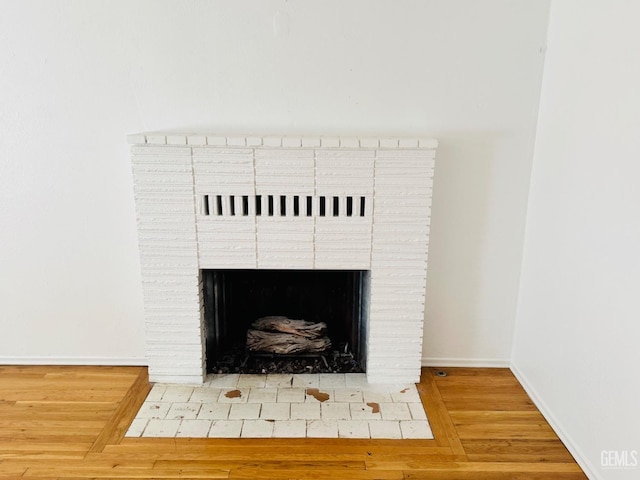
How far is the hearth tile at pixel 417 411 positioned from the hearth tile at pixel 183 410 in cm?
96

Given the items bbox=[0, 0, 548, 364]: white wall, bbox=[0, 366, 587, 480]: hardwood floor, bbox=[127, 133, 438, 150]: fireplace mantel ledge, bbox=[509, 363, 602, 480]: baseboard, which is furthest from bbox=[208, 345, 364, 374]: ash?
bbox=[127, 133, 438, 150]: fireplace mantel ledge

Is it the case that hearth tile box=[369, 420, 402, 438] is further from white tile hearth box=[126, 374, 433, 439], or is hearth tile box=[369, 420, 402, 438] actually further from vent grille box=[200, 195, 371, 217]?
vent grille box=[200, 195, 371, 217]

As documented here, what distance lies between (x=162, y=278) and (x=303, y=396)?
0.86 meters

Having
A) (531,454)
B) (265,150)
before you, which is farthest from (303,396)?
(265,150)

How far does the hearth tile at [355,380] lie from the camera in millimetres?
2558

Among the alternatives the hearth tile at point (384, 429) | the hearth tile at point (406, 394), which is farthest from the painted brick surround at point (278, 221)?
the hearth tile at point (384, 429)

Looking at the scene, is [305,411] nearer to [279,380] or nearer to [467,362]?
[279,380]

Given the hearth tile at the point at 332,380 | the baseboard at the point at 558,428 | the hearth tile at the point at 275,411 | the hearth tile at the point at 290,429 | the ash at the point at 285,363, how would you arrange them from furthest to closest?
the ash at the point at 285,363, the hearth tile at the point at 332,380, the hearth tile at the point at 275,411, the hearth tile at the point at 290,429, the baseboard at the point at 558,428

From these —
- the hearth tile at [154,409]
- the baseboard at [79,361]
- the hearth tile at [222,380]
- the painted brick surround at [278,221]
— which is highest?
the painted brick surround at [278,221]

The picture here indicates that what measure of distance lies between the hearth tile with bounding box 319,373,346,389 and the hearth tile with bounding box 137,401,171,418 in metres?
0.72

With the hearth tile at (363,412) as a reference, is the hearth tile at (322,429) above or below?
below

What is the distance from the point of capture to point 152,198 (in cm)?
239

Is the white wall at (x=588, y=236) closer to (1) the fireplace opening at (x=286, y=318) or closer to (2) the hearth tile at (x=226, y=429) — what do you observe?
(1) the fireplace opening at (x=286, y=318)

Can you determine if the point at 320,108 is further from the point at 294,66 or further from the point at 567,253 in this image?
the point at 567,253
